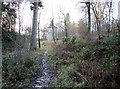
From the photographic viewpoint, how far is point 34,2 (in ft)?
68.5

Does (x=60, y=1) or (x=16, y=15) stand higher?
(x=60, y=1)

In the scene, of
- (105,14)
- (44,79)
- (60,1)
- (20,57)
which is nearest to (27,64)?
(20,57)

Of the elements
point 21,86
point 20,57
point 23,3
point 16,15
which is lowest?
point 21,86

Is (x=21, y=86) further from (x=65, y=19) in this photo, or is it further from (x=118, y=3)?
(x=65, y=19)

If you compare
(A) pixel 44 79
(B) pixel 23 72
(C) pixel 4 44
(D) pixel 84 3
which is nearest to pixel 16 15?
(C) pixel 4 44

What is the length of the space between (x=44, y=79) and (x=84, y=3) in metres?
13.7

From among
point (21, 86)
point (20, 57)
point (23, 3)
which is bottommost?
point (21, 86)

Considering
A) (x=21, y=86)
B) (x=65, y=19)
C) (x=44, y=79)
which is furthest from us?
(x=65, y=19)

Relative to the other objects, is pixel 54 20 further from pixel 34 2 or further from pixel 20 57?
pixel 20 57

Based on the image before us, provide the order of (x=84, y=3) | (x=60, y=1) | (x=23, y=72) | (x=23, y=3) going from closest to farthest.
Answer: (x=23, y=72), (x=23, y=3), (x=84, y=3), (x=60, y=1)

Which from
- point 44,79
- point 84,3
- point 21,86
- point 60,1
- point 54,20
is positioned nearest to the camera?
point 21,86

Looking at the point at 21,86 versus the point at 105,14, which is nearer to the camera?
the point at 21,86

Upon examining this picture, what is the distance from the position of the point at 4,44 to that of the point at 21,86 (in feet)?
27.4

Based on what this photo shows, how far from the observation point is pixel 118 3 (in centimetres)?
1761
